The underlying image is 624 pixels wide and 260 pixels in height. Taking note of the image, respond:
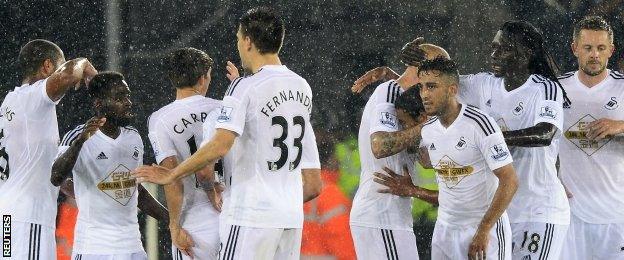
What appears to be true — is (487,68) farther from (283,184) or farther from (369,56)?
(283,184)

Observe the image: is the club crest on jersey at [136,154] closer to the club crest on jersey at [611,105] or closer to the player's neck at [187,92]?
the player's neck at [187,92]

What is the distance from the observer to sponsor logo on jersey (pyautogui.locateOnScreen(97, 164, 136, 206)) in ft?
25.0

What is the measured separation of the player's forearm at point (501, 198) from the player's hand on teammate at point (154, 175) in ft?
5.64

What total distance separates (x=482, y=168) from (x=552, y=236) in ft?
2.53

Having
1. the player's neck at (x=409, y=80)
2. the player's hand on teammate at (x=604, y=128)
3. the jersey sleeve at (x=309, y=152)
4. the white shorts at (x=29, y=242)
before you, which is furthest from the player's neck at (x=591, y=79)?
the white shorts at (x=29, y=242)

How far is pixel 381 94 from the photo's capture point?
7504mm

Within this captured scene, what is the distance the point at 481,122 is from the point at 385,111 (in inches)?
27.9

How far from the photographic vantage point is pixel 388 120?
7.40m

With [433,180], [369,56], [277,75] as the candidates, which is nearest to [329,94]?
[369,56]

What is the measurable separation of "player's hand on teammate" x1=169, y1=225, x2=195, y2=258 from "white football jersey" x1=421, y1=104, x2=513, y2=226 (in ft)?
4.61

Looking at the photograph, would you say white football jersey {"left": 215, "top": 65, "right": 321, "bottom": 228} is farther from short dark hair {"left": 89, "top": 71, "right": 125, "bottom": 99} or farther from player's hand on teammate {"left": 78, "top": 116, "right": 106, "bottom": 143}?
short dark hair {"left": 89, "top": 71, "right": 125, "bottom": 99}

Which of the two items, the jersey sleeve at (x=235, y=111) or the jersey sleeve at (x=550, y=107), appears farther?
the jersey sleeve at (x=550, y=107)

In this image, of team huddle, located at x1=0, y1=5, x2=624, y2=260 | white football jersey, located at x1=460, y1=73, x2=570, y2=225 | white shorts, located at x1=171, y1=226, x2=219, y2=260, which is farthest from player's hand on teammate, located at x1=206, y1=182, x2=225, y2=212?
white football jersey, located at x1=460, y1=73, x2=570, y2=225

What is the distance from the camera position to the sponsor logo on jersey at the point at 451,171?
700 centimetres
